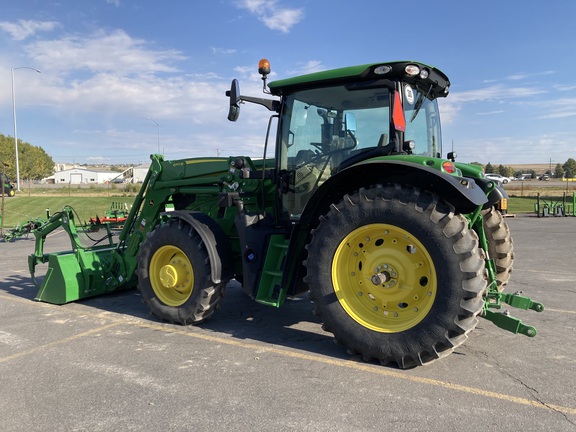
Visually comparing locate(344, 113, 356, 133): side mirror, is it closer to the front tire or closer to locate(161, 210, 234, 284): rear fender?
the front tire

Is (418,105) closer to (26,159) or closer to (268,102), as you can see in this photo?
(268,102)

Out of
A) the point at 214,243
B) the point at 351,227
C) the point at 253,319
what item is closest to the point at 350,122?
the point at 351,227

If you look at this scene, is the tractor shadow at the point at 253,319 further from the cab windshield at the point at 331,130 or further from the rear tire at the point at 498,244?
the rear tire at the point at 498,244

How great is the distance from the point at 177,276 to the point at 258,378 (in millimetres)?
1932

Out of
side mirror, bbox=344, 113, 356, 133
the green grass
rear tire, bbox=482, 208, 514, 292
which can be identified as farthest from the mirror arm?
the green grass

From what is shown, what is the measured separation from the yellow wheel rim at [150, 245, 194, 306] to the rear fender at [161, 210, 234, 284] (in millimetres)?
346

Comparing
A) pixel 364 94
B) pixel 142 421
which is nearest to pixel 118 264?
pixel 142 421

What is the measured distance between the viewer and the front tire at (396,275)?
3.59m

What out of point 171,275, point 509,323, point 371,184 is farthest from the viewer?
point 171,275

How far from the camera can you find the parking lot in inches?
119

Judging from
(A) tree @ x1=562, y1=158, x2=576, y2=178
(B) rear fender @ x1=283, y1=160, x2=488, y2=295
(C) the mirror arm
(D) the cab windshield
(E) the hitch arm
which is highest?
(A) tree @ x1=562, y1=158, x2=576, y2=178

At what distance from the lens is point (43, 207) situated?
26281 mm

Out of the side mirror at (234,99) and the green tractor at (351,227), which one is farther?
the side mirror at (234,99)

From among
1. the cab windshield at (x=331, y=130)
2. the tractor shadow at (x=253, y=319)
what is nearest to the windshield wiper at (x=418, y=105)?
the cab windshield at (x=331, y=130)
